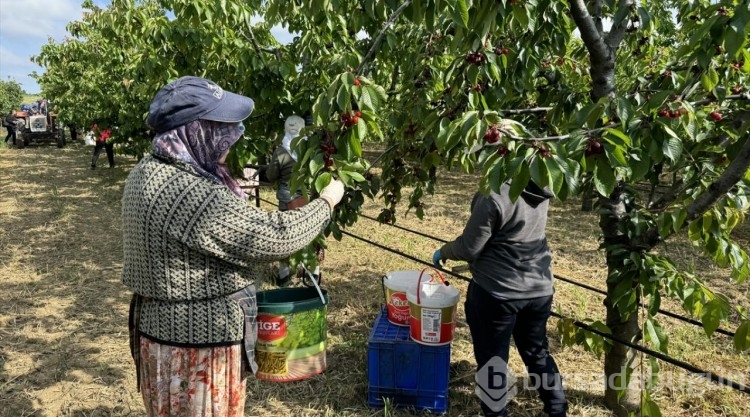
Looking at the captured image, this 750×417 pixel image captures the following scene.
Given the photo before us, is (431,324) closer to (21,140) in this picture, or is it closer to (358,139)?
(358,139)

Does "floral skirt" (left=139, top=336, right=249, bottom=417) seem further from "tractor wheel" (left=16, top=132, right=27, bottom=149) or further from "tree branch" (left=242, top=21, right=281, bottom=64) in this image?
"tractor wheel" (left=16, top=132, right=27, bottom=149)

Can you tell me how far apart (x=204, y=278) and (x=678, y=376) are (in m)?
2.97

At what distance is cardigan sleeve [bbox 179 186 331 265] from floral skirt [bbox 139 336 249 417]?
0.35 meters

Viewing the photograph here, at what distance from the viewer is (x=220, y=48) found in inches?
152

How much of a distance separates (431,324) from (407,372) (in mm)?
354

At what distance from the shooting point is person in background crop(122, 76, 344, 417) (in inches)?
58.3

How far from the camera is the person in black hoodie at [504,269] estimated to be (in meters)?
2.26

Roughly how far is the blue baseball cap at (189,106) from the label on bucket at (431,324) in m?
1.47

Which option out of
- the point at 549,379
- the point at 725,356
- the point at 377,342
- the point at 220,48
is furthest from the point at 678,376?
the point at 220,48

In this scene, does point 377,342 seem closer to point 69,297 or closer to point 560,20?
point 560,20

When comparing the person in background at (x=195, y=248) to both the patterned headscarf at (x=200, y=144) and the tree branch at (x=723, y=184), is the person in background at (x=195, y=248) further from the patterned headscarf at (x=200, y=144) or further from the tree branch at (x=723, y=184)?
the tree branch at (x=723, y=184)

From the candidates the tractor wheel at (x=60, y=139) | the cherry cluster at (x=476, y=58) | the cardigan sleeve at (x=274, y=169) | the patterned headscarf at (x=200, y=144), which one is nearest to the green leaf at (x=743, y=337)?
the cherry cluster at (x=476, y=58)

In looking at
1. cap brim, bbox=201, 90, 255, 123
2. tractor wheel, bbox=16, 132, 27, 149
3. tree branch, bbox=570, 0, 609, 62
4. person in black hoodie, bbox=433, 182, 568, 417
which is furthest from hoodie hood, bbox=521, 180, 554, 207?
tractor wheel, bbox=16, 132, 27, 149

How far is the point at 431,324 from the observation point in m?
2.62
